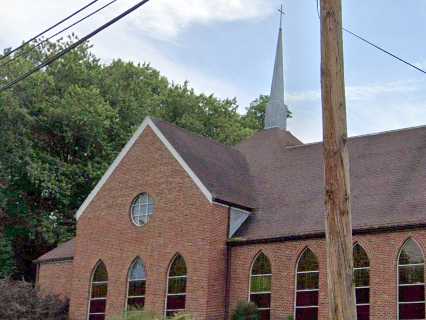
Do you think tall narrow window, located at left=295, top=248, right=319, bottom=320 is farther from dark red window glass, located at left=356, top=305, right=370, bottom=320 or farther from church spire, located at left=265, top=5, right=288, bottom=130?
church spire, located at left=265, top=5, right=288, bottom=130

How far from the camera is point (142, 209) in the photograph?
3316cm

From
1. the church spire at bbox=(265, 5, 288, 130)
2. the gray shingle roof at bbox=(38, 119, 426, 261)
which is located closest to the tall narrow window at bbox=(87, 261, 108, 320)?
the gray shingle roof at bbox=(38, 119, 426, 261)

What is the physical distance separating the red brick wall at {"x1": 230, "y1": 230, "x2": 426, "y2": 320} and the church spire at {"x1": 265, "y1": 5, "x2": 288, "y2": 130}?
979 cm

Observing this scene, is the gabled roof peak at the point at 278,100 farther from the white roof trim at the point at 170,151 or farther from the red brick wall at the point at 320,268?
the red brick wall at the point at 320,268

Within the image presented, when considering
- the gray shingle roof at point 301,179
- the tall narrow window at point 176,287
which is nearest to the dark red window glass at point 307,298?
the gray shingle roof at point 301,179

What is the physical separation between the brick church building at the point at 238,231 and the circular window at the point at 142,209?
0.17ft

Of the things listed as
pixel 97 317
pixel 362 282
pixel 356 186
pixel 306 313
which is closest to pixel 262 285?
Answer: pixel 306 313

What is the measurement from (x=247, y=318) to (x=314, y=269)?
2946 mm

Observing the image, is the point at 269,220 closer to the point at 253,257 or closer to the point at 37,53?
the point at 253,257

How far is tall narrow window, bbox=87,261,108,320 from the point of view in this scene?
3362cm

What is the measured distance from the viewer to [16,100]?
1708 inches

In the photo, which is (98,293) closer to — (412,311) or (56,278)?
(56,278)

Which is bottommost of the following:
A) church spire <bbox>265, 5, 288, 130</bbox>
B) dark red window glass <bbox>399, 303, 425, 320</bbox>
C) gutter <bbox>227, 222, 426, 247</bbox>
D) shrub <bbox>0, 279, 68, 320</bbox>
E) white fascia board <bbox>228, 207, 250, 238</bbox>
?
dark red window glass <bbox>399, 303, 425, 320</bbox>

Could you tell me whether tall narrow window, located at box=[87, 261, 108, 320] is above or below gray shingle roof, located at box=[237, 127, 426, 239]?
below
